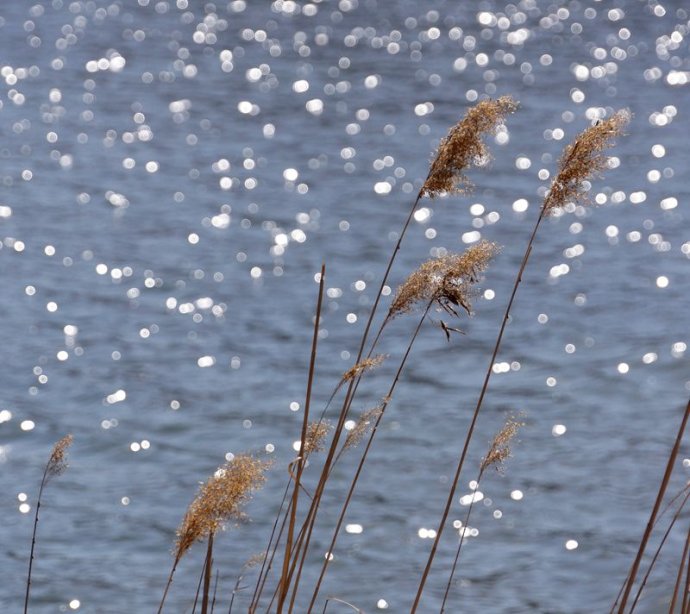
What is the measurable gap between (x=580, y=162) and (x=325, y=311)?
5.84 m

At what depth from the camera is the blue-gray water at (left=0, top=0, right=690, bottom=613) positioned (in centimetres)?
530

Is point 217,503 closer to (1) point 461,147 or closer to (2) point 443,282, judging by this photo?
(2) point 443,282

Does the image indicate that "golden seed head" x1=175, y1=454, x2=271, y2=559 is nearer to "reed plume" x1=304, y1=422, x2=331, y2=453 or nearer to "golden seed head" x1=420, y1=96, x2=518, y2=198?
"reed plume" x1=304, y1=422, x2=331, y2=453

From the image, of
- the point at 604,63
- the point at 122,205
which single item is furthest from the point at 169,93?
the point at 604,63

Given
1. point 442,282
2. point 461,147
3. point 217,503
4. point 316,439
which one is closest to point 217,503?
point 217,503

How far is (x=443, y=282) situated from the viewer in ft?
6.85

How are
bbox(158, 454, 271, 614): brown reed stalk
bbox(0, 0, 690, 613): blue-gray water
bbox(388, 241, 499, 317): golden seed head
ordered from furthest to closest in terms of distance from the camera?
bbox(0, 0, 690, 613): blue-gray water → bbox(388, 241, 499, 317): golden seed head → bbox(158, 454, 271, 614): brown reed stalk

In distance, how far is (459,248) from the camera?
29.1 feet

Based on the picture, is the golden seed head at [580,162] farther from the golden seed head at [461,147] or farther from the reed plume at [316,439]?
the reed plume at [316,439]

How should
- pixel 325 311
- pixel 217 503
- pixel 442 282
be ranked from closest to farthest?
pixel 217 503
pixel 442 282
pixel 325 311

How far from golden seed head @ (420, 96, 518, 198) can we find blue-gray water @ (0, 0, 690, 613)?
2879mm

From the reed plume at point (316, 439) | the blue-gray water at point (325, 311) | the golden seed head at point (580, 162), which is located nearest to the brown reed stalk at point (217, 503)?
the reed plume at point (316, 439)

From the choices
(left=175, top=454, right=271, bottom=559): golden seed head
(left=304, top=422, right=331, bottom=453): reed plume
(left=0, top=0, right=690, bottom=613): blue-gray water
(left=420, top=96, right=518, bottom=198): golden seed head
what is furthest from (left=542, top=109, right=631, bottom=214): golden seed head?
(left=0, top=0, right=690, bottom=613): blue-gray water

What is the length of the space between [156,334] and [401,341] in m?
1.43
